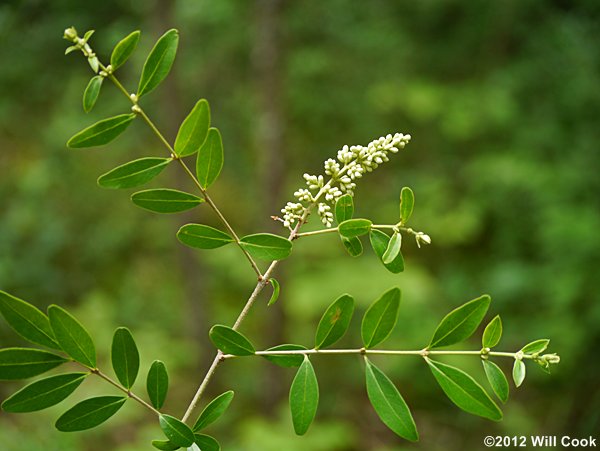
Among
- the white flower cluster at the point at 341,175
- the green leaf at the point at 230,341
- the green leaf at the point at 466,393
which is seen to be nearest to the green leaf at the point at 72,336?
the green leaf at the point at 230,341

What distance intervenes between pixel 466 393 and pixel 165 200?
387 millimetres

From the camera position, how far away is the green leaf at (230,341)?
0.64 meters

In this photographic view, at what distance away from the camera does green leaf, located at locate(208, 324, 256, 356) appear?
637 millimetres

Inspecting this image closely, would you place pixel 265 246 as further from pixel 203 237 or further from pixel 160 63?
pixel 160 63

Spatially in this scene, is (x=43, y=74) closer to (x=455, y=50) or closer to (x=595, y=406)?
(x=455, y=50)

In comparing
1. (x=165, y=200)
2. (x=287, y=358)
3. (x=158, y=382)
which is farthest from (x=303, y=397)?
(x=165, y=200)

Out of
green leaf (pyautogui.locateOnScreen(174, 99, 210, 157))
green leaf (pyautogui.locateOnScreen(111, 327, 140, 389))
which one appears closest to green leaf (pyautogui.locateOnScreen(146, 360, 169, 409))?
green leaf (pyautogui.locateOnScreen(111, 327, 140, 389))

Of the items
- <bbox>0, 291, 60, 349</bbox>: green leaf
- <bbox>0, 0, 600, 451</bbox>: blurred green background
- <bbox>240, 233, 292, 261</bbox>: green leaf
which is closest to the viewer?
<bbox>0, 291, 60, 349</bbox>: green leaf

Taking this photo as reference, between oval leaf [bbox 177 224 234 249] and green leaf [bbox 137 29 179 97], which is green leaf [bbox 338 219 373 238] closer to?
oval leaf [bbox 177 224 234 249]

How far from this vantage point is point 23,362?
604 mm

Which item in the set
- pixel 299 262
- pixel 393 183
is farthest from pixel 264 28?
Answer: pixel 393 183

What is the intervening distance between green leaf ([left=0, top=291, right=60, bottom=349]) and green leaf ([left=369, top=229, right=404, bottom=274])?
0.35 meters

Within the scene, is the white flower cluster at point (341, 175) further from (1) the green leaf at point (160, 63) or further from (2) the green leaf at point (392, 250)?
(1) the green leaf at point (160, 63)

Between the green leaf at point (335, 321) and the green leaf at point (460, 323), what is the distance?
99mm
